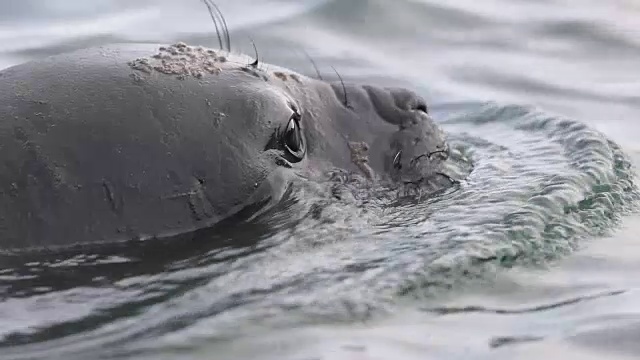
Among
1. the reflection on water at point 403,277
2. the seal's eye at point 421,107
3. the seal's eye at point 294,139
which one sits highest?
the seal's eye at point 294,139

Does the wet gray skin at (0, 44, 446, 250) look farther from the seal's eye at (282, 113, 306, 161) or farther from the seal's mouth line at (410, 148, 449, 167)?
the seal's mouth line at (410, 148, 449, 167)

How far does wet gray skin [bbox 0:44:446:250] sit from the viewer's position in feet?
11.5

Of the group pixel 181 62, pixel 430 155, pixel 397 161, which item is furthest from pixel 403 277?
pixel 181 62

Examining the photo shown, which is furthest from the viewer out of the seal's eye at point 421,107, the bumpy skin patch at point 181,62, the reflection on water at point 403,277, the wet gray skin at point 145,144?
the seal's eye at point 421,107

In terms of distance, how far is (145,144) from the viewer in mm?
3652

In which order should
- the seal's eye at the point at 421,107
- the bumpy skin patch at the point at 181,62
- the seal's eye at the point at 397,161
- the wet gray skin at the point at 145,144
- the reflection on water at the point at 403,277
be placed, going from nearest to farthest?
the reflection on water at the point at 403,277
the wet gray skin at the point at 145,144
the bumpy skin patch at the point at 181,62
the seal's eye at the point at 397,161
the seal's eye at the point at 421,107

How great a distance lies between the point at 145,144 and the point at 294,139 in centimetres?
60

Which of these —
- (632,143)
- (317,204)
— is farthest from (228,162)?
(632,143)

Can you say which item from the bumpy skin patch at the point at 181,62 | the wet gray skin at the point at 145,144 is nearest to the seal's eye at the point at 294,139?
the wet gray skin at the point at 145,144

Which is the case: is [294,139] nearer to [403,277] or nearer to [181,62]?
[181,62]

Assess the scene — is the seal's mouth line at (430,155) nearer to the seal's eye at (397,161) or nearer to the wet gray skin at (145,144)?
the seal's eye at (397,161)

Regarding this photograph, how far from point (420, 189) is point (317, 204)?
1.70 ft

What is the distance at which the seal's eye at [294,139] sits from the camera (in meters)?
3.97

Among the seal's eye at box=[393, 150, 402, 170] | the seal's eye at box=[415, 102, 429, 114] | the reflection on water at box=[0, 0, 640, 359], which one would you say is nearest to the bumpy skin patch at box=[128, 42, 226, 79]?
the reflection on water at box=[0, 0, 640, 359]
